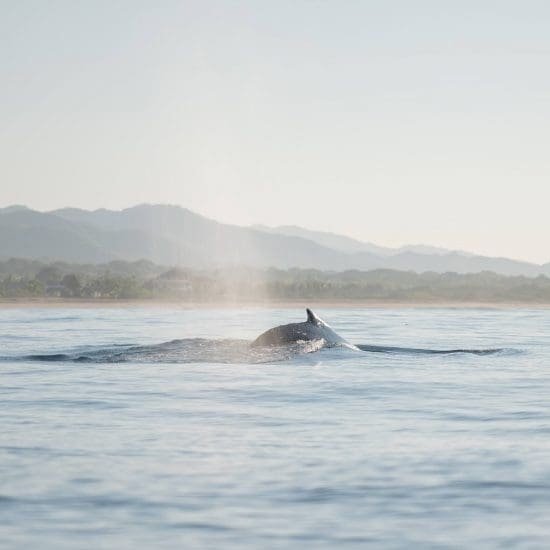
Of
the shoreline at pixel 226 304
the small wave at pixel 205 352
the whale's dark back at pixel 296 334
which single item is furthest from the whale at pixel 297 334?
the shoreline at pixel 226 304

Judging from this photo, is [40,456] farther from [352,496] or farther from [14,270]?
[14,270]

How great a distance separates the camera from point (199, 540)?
746cm

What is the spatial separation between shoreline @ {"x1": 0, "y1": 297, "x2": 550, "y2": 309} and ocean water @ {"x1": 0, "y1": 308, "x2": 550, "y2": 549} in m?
53.7

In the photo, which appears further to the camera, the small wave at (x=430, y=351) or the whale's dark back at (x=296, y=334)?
the small wave at (x=430, y=351)

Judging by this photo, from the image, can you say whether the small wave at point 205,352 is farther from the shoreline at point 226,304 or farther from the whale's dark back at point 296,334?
the shoreline at point 226,304

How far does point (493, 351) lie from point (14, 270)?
147 metres

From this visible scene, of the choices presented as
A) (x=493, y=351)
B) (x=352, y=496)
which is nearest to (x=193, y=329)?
(x=493, y=351)

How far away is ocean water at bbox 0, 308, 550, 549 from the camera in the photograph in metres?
7.79

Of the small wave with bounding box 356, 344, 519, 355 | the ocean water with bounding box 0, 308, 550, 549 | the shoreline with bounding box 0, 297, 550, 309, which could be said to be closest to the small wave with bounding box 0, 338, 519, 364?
the small wave with bounding box 356, 344, 519, 355

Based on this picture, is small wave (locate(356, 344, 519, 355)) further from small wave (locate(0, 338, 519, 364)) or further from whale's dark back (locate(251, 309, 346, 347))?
whale's dark back (locate(251, 309, 346, 347))

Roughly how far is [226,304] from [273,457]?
68350 mm

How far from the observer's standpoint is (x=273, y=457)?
34.2ft

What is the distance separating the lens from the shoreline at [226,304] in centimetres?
7406

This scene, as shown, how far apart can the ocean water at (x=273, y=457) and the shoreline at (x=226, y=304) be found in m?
53.7
